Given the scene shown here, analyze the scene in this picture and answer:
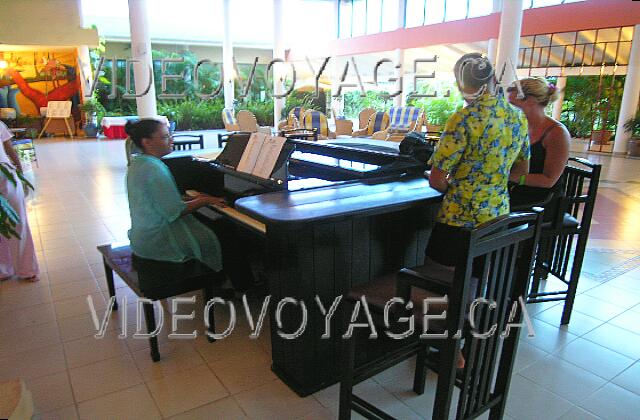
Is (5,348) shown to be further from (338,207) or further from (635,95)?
(635,95)

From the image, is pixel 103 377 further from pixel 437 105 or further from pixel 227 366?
pixel 437 105

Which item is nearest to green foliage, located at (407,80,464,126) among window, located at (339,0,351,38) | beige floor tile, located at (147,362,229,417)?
window, located at (339,0,351,38)

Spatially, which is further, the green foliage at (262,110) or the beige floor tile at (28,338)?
the green foliage at (262,110)

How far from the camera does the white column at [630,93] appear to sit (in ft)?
33.0

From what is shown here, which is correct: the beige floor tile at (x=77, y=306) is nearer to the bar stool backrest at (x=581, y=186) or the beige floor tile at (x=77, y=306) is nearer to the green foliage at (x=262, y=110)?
the bar stool backrest at (x=581, y=186)

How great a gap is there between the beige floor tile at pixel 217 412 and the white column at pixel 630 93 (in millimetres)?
11677

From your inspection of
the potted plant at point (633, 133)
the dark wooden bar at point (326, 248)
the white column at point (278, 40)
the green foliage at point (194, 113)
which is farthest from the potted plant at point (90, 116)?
the potted plant at point (633, 133)

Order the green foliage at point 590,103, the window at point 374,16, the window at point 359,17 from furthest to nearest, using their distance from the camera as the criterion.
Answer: the window at point 359,17 < the window at point 374,16 < the green foliage at point 590,103

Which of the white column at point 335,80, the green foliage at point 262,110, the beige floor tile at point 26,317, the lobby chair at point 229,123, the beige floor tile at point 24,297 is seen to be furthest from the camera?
the green foliage at point 262,110

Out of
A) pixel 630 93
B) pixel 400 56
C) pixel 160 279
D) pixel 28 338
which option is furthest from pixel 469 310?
pixel 400 56

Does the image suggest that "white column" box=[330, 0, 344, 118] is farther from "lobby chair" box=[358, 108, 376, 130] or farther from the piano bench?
the piano bench

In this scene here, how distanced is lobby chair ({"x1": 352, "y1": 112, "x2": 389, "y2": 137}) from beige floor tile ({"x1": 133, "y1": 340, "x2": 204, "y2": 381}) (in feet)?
27.0

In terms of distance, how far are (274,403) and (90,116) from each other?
14.8m

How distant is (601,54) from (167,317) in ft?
43.8
